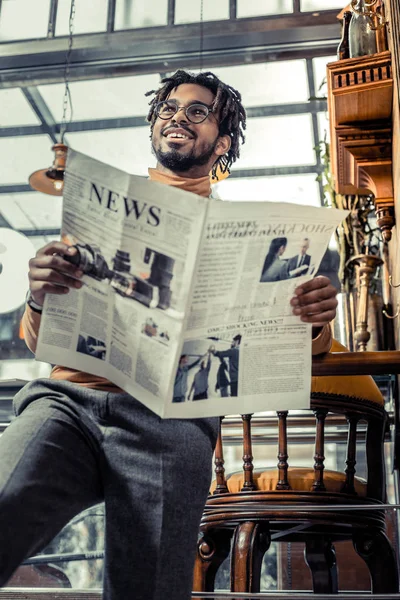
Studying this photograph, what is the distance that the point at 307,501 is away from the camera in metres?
1.51

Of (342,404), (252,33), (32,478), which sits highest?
(252,33)

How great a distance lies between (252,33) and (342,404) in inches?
117

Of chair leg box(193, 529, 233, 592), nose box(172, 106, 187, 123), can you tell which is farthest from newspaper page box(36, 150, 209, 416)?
chair leg box(193, 529, 233, 592)

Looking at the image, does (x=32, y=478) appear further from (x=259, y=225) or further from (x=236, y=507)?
(x=236, y=507)

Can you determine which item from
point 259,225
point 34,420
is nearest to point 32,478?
point 34,420

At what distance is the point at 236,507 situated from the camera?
1.54 meters

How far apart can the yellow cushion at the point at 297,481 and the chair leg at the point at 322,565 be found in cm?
28

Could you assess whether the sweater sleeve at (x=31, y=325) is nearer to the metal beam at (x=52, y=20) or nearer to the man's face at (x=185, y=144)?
the man's face at (x=185, y=144)

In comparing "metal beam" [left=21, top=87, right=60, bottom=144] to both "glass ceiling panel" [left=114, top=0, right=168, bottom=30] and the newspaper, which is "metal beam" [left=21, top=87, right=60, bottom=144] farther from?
the newspaper

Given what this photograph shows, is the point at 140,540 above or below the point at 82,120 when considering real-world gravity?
below

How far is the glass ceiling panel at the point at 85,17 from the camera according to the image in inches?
170

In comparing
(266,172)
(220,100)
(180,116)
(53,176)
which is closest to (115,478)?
(180,116)

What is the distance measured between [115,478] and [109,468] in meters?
0.02

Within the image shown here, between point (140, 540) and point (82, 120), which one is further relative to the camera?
point (82, 120)
